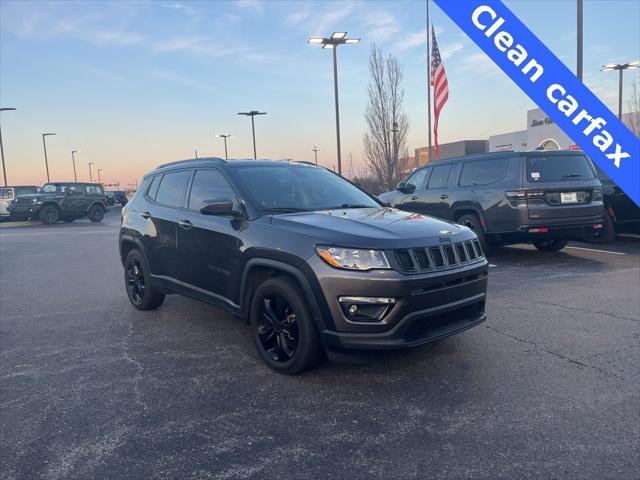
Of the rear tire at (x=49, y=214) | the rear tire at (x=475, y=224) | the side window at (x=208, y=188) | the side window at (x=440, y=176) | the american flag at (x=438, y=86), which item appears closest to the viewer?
the side window at (x=208, y=188)

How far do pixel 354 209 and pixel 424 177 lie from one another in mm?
6050

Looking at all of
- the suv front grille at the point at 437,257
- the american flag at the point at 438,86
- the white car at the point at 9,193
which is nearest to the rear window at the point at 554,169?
the suv front grille at the point at 437,257

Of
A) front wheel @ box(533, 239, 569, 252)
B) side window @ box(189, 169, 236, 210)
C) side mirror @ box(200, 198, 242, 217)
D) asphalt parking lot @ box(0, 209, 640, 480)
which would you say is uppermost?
side window @ box(189, 169, 236, 210)

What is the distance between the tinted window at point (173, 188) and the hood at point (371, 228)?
161 cm

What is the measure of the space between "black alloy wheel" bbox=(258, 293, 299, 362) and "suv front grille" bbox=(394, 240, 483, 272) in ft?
3.06

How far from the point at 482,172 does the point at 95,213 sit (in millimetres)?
21837

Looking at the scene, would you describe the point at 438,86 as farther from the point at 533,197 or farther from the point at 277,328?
the point at 277,328

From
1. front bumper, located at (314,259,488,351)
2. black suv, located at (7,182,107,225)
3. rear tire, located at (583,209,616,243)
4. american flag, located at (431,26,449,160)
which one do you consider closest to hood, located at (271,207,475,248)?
front bumper, located at (314,259,488,351)

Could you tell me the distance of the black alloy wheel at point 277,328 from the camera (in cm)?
384

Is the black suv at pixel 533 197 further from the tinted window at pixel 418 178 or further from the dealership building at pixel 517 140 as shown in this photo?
the dealership building at pixel 517 140

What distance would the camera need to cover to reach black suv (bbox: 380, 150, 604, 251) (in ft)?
26.3

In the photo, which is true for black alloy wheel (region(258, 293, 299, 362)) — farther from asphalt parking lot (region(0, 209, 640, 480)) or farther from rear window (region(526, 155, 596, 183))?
rear window (region(526, 155, 596, 183))

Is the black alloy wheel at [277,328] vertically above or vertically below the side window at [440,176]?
below

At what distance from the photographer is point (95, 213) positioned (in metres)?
25.5
